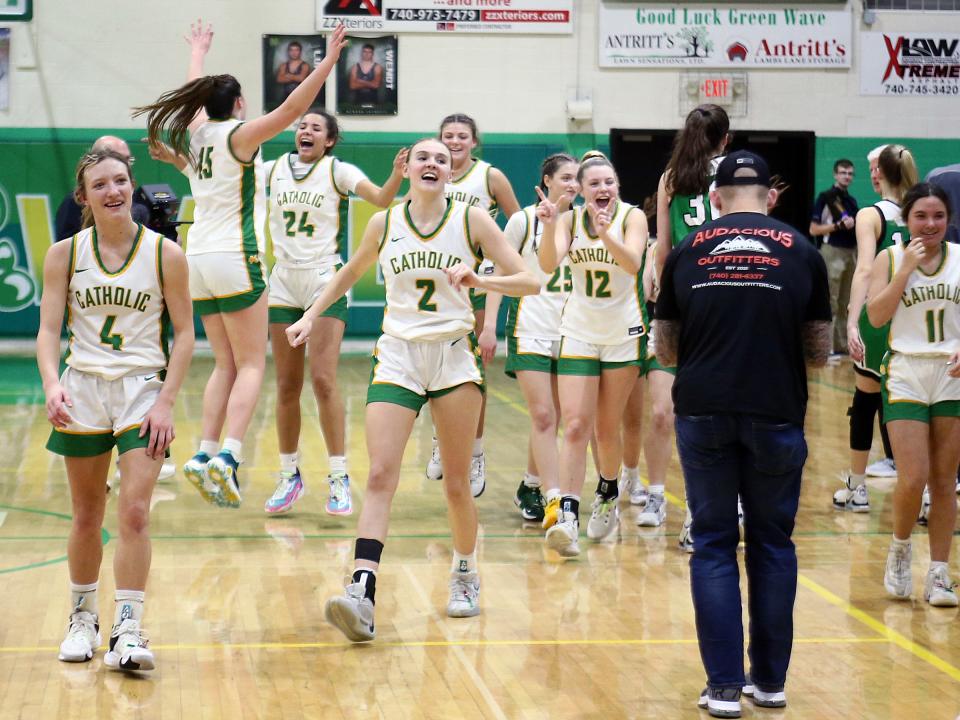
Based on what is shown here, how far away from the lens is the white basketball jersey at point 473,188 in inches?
285

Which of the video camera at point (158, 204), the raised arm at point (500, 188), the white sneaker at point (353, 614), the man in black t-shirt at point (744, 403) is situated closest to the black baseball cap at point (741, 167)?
the man in black t-shirt at point (744, 403)

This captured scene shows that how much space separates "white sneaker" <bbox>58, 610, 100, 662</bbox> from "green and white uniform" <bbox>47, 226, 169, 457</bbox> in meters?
0.60

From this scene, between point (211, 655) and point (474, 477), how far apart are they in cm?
290

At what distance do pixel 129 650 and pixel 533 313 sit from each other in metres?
3.06

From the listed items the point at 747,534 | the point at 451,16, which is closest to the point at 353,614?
the point at 747,534

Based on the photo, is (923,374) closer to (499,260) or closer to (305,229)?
(499,260)

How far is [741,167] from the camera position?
4176mm

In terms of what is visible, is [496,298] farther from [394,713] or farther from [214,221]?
[394,713]

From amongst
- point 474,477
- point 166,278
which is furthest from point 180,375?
point 474,477

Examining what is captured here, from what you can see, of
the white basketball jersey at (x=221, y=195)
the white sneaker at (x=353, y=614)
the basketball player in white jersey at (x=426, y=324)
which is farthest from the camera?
the white basketball jersey at (x=221, y=195)

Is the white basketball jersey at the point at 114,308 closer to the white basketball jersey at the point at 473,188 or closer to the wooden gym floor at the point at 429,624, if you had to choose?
the wooden gym floor at the point at 429,624

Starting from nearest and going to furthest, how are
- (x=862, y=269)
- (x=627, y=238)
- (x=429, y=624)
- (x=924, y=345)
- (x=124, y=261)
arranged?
(x=124, y=261) < (x=429, y=624) < (x=924, y=345) < (x=627, y=238) < (x=862, y=269)

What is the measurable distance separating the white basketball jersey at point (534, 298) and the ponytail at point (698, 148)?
0.82 m

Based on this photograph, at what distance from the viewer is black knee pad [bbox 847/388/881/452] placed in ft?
23.7
